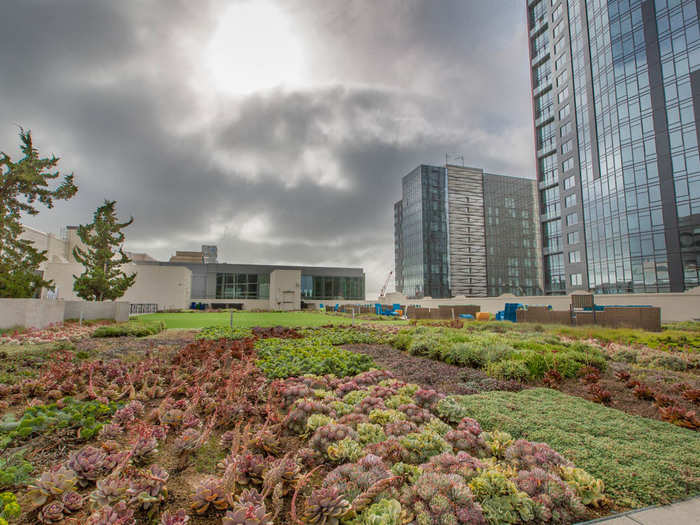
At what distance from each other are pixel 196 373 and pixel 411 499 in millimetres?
4006

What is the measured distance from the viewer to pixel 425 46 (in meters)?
11.2

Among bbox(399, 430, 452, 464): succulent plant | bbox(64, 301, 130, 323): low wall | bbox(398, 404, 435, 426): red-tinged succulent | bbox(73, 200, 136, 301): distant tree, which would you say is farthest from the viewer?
bbox(73, 200, 136, 301): distant tree

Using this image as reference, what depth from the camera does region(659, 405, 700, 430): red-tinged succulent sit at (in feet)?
10.6

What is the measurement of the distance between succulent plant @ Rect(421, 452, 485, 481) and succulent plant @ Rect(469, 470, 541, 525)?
0.09m

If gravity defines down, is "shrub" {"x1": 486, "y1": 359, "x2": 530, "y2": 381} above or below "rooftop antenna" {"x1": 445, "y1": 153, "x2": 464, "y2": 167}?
below

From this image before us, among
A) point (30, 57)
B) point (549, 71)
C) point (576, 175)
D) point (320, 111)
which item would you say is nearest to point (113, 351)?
point (30, 57)

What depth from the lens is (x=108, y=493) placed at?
165cm

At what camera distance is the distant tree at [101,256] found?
1864cm

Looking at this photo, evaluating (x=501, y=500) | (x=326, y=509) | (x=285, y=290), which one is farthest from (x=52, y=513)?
(x=285, y=290)

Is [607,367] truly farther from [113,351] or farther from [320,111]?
[320,111]

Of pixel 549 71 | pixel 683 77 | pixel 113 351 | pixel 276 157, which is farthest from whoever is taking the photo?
pixel 549 71

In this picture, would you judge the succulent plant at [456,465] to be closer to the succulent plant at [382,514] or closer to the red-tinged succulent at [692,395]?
the succulent plant at [382,514]

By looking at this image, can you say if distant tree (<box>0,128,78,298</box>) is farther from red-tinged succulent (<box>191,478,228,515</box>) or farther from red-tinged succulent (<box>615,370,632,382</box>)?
red-tinged succulent (<box>615,370,632,382</box>)

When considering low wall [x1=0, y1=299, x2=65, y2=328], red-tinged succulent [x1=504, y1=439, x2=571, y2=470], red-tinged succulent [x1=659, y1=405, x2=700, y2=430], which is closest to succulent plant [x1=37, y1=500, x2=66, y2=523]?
red-tinged succulent [x1=504, y1=439, x2=571, y2=470]
